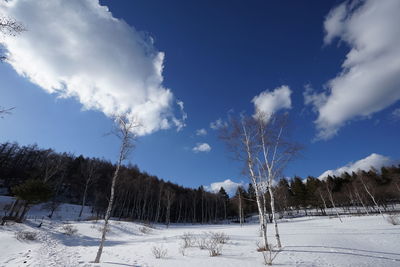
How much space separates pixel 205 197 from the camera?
67.9m

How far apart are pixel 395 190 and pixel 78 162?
8725cm

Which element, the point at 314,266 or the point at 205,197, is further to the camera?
the point at 205,197

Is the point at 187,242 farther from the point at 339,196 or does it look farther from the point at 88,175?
the point at 339,196

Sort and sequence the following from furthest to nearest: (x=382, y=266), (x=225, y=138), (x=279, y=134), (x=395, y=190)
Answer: (x=395, y=190), (x=225, y=138), (x=279, y=134), (x=382, y=266)

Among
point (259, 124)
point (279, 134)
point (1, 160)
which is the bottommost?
point (279, 134)

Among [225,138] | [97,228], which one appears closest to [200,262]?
[225,138]

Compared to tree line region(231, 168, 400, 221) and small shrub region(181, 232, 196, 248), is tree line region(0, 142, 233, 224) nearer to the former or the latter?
tree line region(231, 168, 400, 221)

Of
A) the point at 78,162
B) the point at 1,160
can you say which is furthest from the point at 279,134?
the point at 1,160

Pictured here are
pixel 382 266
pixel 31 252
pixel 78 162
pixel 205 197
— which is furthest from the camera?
pixel 205 197

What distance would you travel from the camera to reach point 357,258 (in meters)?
8.63

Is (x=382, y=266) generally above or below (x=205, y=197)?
below

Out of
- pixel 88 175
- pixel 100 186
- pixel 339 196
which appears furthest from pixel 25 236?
pixel 339 196

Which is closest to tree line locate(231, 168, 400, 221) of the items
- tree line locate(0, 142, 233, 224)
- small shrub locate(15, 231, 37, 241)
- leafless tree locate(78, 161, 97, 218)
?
tree line locate(0, 142, 233, 224)

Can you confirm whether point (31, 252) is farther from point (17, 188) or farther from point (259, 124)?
point (259, 124)
